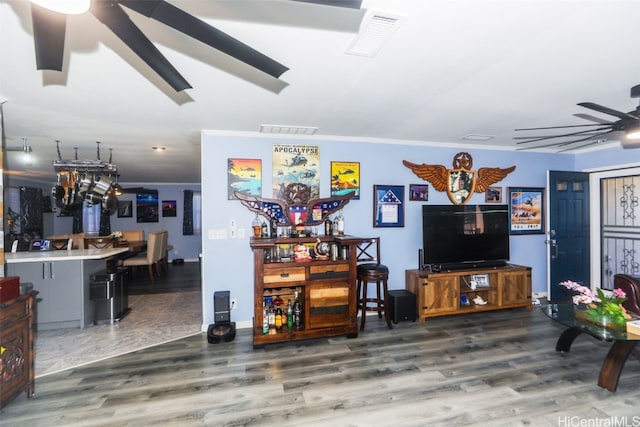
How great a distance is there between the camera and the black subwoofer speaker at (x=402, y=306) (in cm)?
371

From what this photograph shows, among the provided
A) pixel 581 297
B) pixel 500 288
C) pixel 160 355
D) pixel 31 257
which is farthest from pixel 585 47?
pixel 31 257

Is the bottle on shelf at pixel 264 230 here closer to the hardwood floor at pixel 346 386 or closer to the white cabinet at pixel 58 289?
the hardwood floor at pixel 346 386

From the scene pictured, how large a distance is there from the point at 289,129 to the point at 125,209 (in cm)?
769

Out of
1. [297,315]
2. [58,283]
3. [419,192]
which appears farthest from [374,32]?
[58,283]

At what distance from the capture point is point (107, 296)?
3.79m

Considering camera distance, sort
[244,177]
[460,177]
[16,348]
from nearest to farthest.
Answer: [16,348]
[244,177]
[460,177]

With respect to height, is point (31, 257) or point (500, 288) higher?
point (31, 257)

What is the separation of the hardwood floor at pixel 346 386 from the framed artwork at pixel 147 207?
6871mm

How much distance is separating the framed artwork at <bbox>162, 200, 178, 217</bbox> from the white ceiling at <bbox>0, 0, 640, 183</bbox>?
5.27m

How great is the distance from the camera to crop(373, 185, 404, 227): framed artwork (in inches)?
159

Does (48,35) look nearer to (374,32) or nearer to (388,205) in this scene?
(374,32)

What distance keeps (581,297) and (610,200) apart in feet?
11.7

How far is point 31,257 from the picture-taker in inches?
139

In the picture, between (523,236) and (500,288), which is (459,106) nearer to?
(500,288)
